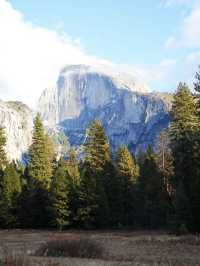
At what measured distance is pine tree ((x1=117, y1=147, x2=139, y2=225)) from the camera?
64.0 metres

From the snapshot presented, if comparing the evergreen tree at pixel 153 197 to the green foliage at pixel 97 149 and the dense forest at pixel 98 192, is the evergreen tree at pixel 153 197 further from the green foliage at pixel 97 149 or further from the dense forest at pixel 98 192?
the green foliage at pixel 97 149

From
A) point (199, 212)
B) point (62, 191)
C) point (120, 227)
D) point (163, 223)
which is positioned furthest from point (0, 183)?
point (199, 212)

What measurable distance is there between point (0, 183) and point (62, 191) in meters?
10.7

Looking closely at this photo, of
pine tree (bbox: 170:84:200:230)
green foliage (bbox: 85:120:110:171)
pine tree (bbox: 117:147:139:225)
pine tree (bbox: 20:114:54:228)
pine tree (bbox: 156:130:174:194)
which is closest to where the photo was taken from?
pine tree (bbox: 170:84:200:230)

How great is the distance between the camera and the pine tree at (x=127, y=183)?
64.0m

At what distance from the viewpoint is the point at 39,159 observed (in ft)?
225

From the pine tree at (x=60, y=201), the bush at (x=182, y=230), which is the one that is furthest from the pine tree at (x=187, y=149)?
the pine tree at (x=60, y=201)

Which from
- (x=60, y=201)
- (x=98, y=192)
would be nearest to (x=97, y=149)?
(x=98, y=192)

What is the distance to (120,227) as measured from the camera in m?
57.8

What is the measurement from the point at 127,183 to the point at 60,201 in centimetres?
1202

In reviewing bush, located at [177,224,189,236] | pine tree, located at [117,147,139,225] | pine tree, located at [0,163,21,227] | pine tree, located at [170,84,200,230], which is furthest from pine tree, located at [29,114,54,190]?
bush, located at [177,224,189,236]

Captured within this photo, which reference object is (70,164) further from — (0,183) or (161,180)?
(161,180)

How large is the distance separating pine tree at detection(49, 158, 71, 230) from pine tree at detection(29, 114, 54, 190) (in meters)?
7.31

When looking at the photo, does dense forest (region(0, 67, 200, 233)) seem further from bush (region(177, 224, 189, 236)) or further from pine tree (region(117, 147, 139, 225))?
bush (region(177, 224, 189, 236))
